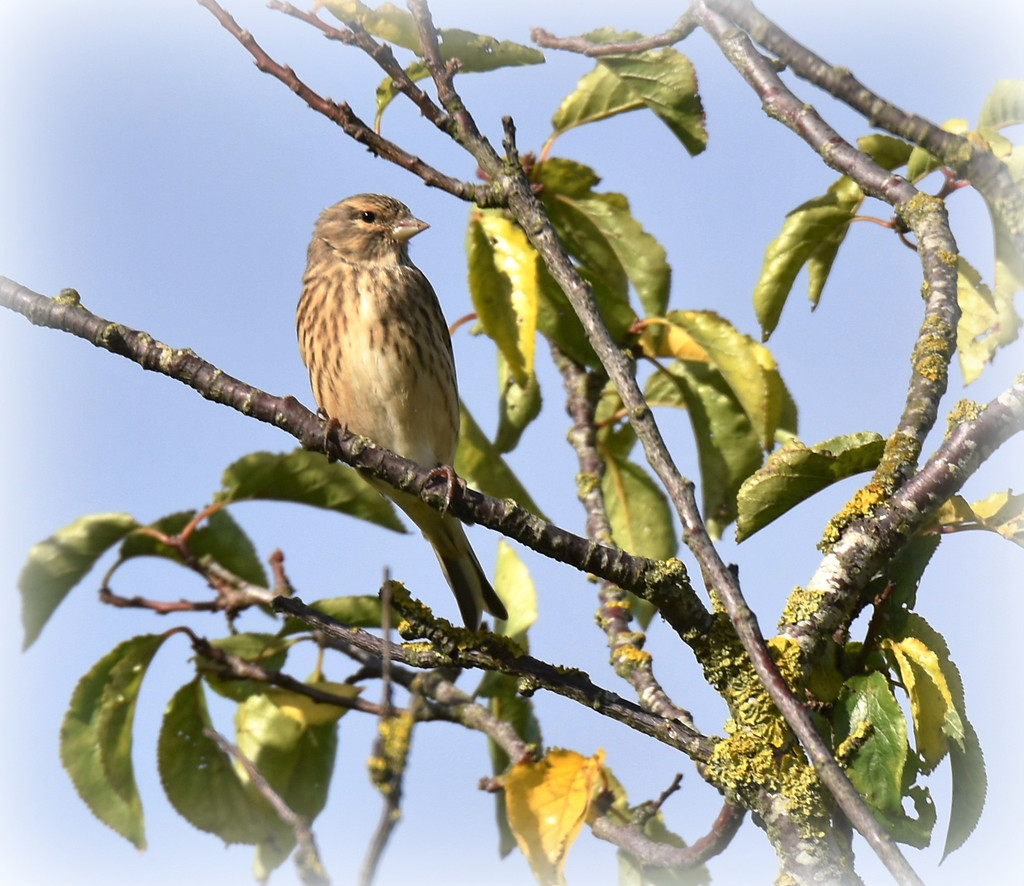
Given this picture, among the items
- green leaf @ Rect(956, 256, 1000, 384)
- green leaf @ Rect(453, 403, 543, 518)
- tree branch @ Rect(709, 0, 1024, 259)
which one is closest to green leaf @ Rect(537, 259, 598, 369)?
green leaf @ Rect(453, 403, 543, 518)

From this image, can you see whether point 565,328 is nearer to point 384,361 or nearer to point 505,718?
point 384,361

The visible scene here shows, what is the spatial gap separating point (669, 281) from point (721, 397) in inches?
21.6

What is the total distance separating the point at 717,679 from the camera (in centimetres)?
328

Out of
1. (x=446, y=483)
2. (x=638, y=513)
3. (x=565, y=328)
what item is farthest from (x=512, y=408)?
(x=446, y=483)

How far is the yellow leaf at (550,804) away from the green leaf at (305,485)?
5.83 feet

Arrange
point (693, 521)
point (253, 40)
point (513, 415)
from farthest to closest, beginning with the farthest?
point (513, 415)
point (253, 40)
point (693, 521)

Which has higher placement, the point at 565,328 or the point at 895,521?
the point at 565,328

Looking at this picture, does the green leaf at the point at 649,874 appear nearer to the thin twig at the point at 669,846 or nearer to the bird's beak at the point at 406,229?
the thin twig at the point at 669,846

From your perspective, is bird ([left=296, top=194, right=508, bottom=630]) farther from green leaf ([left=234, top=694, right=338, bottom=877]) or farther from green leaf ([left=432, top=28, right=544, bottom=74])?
green leaf ([left=432, top=28, right=544, bottom=74])

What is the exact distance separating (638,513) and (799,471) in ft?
6.36

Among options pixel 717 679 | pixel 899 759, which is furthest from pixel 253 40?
pixel 899 759

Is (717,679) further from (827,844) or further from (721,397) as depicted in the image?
(721,397)

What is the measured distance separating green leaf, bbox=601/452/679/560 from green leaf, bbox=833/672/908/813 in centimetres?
207

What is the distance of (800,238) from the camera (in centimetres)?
459
